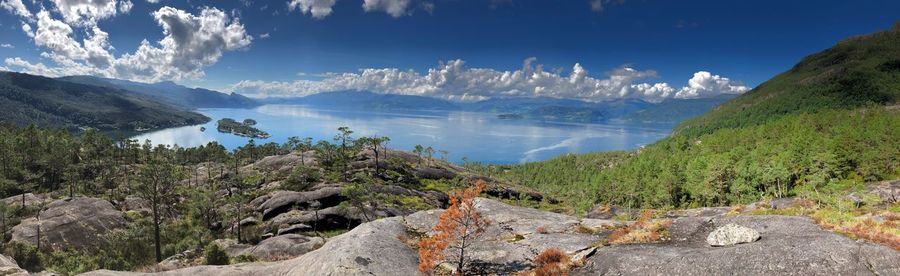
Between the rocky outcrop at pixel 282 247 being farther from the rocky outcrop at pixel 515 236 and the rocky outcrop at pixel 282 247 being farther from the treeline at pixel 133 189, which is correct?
the rocky outcrop at pixel 515 236

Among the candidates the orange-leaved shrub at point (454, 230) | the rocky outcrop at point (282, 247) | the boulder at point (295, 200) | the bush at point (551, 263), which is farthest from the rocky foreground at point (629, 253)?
the boulder at point (295, 200)

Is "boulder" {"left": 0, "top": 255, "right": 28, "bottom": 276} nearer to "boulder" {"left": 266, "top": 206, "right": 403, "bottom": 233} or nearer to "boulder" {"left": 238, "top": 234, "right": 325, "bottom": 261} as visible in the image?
"boulder" {"left": 238, "top": 234, "right": 325, "bottom": 261}

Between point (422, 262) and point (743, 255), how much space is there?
17682 millimetres

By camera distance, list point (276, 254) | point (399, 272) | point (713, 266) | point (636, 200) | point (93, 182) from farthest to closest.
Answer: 1. point (636, 200)
2. point (93, 182)
3. point (276, 254)
4. point (399, 272)
5. point (713, 266)

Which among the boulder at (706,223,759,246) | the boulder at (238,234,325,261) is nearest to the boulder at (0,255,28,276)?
the boulder at (238,234,325,261)

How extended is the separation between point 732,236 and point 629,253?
6.08 metres

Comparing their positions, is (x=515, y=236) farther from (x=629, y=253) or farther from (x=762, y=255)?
(x=762, y=255)

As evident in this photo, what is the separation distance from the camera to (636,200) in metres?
164

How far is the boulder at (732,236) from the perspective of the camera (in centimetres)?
2355

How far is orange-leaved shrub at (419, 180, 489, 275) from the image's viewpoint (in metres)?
23.6

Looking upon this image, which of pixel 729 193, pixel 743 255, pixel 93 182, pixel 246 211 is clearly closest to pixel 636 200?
pixel 729 193

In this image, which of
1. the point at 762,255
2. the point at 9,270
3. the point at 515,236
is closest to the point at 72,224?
the point at 9,270

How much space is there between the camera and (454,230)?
2488cm

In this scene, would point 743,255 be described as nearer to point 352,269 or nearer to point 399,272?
point 399,272
